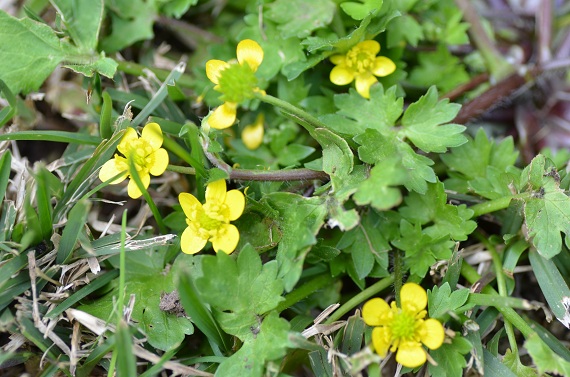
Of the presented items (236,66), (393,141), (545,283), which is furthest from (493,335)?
(236,66)

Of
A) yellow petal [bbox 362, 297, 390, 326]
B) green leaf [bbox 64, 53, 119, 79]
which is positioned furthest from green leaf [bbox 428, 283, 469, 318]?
green leaf [bbox 64, 53, 119, 79]

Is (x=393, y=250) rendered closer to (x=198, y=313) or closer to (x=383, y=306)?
(x=383, y=306)

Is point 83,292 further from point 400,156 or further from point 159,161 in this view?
point 400,156

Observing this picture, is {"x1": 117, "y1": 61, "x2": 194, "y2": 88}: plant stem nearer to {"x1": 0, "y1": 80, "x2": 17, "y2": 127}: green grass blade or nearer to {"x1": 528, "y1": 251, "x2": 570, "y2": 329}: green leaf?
{"x1": 0, "y1": 80, "x2": 17, "y2": 127}: green grass blade

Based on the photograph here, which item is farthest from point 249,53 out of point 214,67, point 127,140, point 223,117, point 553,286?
point 553,286

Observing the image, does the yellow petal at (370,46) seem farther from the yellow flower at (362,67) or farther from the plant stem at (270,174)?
the plant stem at (270,174)

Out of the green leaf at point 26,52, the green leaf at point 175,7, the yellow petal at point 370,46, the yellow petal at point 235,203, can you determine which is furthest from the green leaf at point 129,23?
the yellow petal at point 235,203
